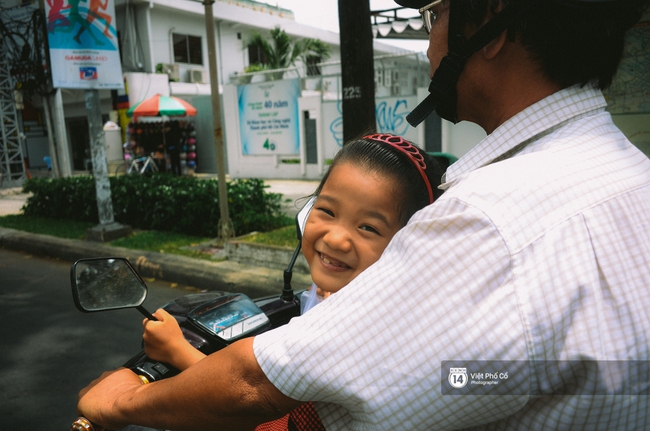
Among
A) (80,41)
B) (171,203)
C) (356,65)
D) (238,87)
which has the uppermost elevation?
(80,41)

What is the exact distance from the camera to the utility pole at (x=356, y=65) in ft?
13.9

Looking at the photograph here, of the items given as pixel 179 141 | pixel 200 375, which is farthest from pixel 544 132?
pixel 179 141

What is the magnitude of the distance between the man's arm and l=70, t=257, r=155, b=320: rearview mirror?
1.28ft

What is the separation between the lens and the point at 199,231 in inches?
281

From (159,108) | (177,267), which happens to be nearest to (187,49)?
(159,108)

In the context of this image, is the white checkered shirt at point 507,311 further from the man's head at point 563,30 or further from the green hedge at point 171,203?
the green hedge at point 171,203

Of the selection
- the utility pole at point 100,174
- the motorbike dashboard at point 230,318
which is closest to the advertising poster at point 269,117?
the utility pole at point 100,174

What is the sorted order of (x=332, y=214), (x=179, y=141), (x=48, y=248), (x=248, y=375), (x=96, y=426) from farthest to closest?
(x=179, y=141) < (x=48, y=248) < (x=332, y=214) < (x=96, y=426) < (x=248, y=375)

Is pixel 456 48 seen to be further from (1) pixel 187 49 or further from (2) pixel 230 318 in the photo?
(1) pixel 187 49

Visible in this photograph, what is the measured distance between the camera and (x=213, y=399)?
98 cm

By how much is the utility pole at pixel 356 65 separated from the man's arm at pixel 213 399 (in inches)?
130

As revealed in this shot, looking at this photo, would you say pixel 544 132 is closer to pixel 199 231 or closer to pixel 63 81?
pixel 199 231

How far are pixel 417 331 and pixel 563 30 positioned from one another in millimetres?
613

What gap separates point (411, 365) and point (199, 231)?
6636 mm
